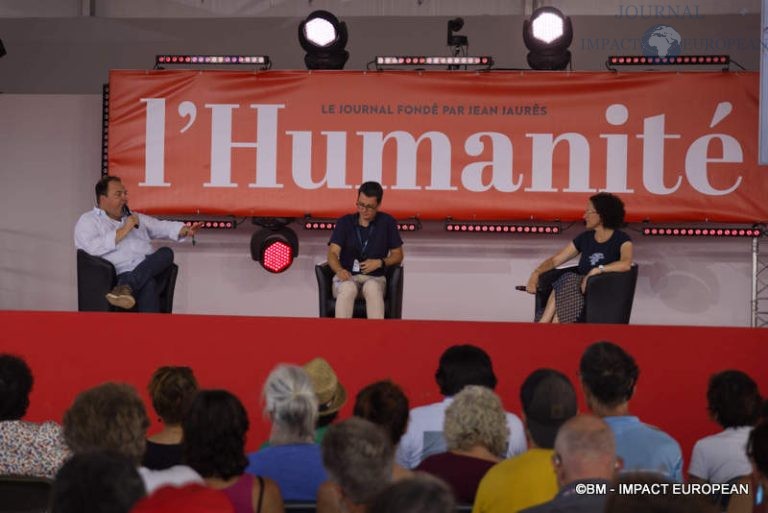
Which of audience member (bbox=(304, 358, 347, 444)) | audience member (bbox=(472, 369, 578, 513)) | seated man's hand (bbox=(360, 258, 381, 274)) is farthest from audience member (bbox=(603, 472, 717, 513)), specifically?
seated man's hand (bbox=(360, 258, 381, 274))

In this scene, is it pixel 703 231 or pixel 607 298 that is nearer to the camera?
pixel 607 298

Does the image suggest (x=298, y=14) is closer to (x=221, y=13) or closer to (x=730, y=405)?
(x=221, y=13)

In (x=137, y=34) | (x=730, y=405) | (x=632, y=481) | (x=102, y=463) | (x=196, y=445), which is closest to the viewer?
(x=632, y=481)

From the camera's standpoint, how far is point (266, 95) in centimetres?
721

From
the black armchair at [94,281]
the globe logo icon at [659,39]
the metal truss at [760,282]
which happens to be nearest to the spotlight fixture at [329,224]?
the black armchair at [94,281]

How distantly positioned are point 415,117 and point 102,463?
555 cm

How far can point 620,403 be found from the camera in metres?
3.20

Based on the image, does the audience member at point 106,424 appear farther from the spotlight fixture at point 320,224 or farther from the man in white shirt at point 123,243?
the spotlight fixture at point 320,224

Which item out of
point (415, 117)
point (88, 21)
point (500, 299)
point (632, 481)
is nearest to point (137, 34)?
point (88, 21)

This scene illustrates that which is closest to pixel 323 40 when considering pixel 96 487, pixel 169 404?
pixel 169 404

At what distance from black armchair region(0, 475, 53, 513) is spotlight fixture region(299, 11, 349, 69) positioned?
480cm

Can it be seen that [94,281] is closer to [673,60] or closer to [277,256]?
[277,256]

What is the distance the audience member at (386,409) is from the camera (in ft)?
9.75

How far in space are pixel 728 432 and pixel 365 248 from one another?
3.23 meters
